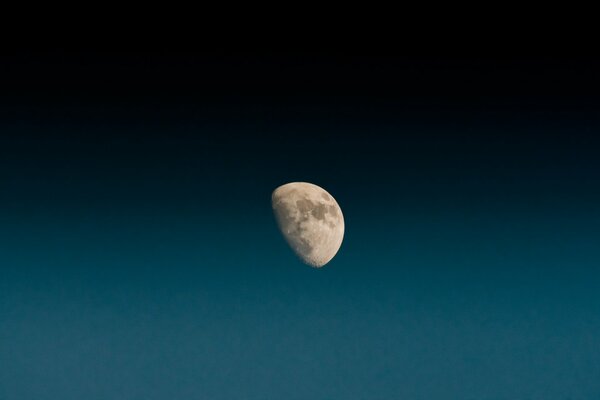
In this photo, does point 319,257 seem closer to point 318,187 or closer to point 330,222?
point 330,222

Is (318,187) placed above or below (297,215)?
above

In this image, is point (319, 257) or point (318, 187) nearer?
point (319, 257)

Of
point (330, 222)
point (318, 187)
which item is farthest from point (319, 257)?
point (318, 187)

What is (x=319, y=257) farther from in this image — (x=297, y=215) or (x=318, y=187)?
(x=318, y=187)

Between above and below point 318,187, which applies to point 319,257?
below
